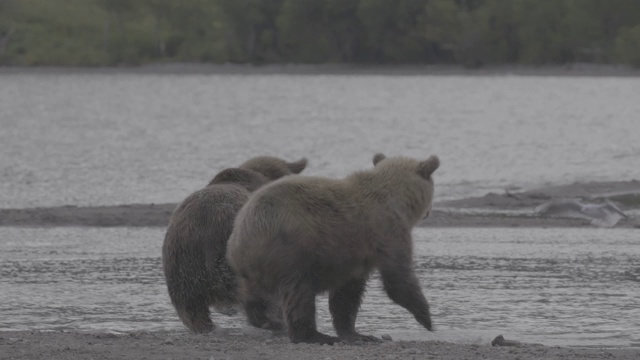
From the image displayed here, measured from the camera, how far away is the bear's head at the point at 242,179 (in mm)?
9547

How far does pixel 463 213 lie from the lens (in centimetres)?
1811

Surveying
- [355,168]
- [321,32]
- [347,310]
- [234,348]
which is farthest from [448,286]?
[321,32]

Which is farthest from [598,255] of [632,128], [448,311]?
[632,128]

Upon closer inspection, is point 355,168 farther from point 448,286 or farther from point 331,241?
point 331,241

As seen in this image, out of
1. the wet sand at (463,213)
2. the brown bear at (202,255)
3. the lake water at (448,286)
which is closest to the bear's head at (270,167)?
the brown bear at (202,255)

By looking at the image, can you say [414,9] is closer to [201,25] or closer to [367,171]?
[201,25]

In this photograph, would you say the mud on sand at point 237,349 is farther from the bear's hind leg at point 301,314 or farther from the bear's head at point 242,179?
the bear's head at point 242,179

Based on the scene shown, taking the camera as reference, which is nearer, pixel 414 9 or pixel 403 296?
pixel 403 296

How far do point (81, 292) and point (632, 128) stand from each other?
4097cm

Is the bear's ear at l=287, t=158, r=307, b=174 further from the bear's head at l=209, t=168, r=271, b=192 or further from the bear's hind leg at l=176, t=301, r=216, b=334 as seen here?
the bear's hind leg at l=176, t=301, r=216, b=334

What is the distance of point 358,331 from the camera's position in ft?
30.9

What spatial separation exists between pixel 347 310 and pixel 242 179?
4.26ft

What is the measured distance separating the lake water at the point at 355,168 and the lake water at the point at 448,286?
0.07ft

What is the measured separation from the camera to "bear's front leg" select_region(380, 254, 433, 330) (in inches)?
332
